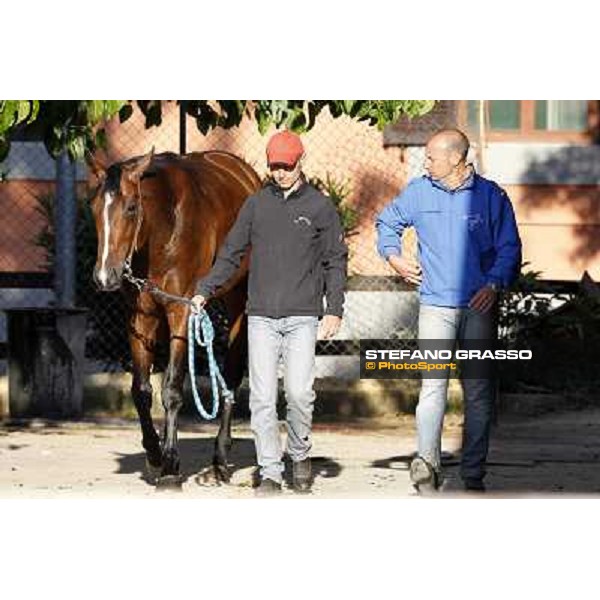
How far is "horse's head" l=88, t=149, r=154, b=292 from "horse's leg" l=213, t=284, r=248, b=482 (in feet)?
4.67

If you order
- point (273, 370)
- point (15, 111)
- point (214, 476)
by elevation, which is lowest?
Answer: point (214, 476)

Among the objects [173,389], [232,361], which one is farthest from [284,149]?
[232,361]

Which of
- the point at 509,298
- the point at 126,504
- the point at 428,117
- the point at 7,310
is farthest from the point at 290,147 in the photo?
the point at 428,117

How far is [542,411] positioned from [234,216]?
4.28m

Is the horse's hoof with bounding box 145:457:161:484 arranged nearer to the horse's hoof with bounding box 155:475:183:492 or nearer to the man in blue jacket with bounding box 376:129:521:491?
the horse's hoof with bounding box 155:475:183:492

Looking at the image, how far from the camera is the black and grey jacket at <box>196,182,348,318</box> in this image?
11461 mm

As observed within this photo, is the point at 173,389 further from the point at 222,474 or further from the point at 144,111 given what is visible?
the point at 144,111

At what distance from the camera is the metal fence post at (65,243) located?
55.5ft

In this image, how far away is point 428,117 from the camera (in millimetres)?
19094

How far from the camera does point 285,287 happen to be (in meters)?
11.5

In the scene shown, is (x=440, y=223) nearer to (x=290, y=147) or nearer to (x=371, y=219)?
(x=290, y=147)

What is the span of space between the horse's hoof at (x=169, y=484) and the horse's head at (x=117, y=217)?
1060mm

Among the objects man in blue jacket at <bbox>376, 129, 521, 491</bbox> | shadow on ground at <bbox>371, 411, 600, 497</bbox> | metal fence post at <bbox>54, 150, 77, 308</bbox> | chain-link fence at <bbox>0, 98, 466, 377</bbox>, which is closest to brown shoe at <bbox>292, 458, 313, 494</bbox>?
man in blue jacket at <bbox>376, 129, 521, 491</bbox>

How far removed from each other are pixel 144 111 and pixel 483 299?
2845 mm
